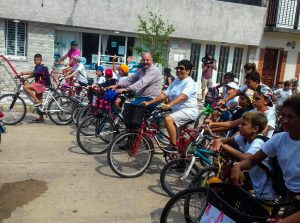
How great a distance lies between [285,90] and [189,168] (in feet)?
20.9

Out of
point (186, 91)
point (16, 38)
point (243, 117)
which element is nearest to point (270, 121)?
point (243, 117)

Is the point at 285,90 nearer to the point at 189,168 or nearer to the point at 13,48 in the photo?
the point at 189,168

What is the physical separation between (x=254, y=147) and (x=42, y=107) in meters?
6.01

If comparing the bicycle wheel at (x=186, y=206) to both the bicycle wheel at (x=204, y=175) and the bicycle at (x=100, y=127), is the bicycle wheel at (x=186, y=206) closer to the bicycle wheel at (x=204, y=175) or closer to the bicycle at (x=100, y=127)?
the bicycle wheel at (x=204, y=175)

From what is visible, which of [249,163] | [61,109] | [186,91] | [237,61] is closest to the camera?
[249,163]

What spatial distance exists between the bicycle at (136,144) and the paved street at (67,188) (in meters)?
0.19

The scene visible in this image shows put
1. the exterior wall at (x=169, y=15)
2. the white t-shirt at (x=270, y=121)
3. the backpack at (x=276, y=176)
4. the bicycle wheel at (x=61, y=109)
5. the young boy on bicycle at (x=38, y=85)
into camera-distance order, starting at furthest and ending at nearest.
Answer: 1. the exterior wall at (x=169, y=15)
2. the bicycle wheel at (x=61, y=109)
3. the young boy on bicycle at (x=38, y=85)
4. the white t-shirt at (x=270, y=121)
5. the backpack at (x=276, y=176)

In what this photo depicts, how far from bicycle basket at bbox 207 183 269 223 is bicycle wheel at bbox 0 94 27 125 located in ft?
20.4

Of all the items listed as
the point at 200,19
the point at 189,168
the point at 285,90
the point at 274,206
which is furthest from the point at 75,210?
the point at 200,19

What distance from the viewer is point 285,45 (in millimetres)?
17234

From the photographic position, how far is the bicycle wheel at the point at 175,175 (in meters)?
4.89

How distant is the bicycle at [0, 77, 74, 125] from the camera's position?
811cm

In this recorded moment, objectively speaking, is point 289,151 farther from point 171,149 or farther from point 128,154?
point 128,154

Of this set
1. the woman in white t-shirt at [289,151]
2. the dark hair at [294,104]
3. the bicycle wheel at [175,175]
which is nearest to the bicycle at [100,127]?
the bicycle wheel at [175,175]
